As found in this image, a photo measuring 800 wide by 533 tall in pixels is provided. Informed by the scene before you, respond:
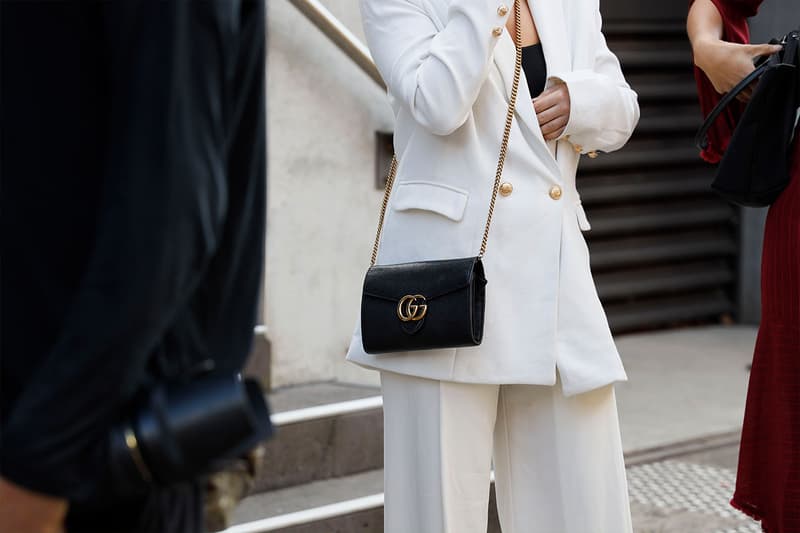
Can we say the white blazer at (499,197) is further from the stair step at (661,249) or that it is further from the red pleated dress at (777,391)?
the stair step at (661,249)

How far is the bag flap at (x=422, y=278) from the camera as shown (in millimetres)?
2637

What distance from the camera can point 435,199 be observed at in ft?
8.89

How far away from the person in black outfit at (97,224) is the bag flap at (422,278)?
1.22 metres

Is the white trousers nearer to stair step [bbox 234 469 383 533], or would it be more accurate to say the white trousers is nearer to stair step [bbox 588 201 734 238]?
stair step [bbox 234 469 383 533]

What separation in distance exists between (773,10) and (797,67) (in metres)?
0.39

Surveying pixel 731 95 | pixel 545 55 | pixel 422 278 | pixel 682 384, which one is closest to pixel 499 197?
pixel 422 278

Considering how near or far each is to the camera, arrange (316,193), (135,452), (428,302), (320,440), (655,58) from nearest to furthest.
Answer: (135,452) → (428,302) → (320,440) → (316,193) → (655,58)

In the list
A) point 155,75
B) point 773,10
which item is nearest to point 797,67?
point 773,10

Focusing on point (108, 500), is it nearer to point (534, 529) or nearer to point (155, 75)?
point (155, 75)

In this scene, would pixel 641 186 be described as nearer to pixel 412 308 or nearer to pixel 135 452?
pixel 412 308

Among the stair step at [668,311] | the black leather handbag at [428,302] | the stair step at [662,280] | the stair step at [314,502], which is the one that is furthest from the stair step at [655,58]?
the black leather handbag at [428,302]

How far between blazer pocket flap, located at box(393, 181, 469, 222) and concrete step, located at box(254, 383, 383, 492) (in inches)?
57.2

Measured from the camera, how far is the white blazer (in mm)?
2678

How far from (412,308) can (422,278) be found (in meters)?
0.07
